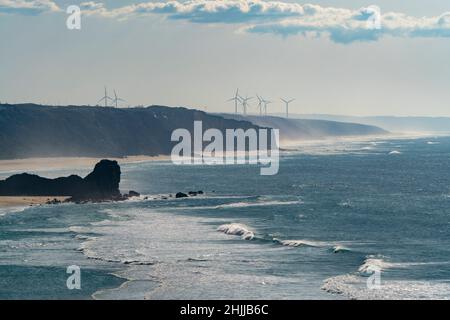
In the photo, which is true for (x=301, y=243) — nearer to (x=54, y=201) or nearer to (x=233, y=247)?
(x=233, y=247)

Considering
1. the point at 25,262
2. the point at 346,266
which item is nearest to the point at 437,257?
the point at 346,266

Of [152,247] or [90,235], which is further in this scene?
[90,235]

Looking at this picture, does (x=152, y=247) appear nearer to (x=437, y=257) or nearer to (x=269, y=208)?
(x=437, y=257)

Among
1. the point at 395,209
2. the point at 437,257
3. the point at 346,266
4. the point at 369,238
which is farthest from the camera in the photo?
the point at 395,209

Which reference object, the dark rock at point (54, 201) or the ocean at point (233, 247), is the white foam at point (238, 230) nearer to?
the ocean at point (233, 247)

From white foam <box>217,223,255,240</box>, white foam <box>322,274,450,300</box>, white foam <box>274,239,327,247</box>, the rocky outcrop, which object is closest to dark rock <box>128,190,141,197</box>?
the rocky outcrop
